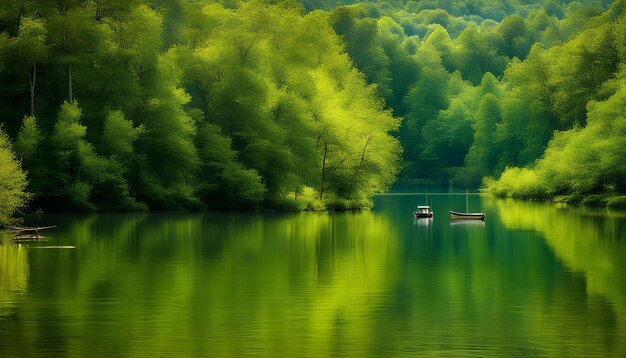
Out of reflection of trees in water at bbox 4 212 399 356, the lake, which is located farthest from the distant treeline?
reflection of trees in water at bbox 4 212 399 356

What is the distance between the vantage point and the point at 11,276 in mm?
32906

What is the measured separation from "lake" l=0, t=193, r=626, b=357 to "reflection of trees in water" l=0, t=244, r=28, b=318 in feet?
0.23

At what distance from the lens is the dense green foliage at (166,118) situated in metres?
65.8

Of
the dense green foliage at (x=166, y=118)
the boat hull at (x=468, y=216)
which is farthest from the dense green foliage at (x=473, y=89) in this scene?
the boat hull at (x=468, y=216)

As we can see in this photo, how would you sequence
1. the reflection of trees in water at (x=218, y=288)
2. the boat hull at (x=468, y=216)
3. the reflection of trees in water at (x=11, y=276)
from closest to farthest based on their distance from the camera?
the reflection of trees in water at (x=218, y=288) < the reflection of trees in water at (x=11, y=276) < the boat hull at (x=468, y=216)

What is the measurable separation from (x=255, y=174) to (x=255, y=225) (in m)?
13.7

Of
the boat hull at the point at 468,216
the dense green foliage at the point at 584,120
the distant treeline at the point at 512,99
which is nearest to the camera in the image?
the boat hull at the point at 468,216

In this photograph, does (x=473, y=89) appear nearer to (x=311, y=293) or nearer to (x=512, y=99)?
(x=512, y=99)

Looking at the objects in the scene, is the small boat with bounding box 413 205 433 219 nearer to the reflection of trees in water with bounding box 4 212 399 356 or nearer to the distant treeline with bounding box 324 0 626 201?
the reflection of trees in water with bounding box 4 212 399 356

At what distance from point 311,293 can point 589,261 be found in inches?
553

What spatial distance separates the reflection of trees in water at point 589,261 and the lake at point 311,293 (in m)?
0.09

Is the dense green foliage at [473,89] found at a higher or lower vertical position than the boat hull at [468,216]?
higher

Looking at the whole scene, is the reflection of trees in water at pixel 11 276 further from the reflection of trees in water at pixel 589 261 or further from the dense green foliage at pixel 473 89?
the dense green foliage at pixel 473 89

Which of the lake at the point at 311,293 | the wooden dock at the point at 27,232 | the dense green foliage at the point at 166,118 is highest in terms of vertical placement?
the dense green foliage at the point at 166,118
